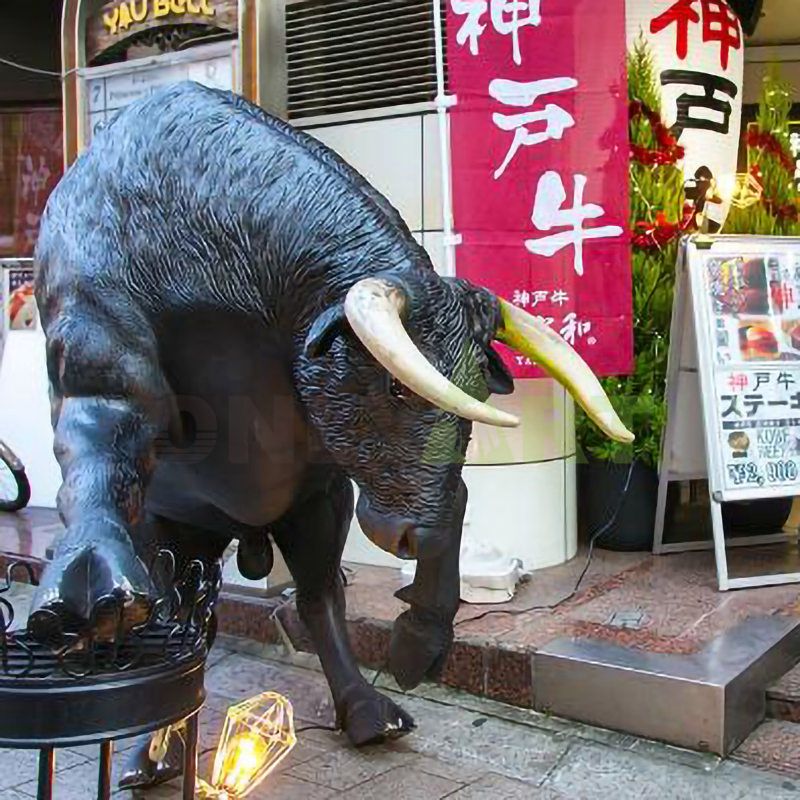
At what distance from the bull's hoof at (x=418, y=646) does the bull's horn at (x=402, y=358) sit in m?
0.58

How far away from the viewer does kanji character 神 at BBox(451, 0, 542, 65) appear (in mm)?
4867

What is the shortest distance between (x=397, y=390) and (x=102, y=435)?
26.0 inches

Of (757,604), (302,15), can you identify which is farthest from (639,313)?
(302,15)

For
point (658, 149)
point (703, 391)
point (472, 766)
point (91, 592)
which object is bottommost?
point (472, 766)

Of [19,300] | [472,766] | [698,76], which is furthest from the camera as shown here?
[19,300]

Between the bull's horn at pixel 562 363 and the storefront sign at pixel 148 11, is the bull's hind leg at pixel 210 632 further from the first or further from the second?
the storefront sign at pixel 148 11

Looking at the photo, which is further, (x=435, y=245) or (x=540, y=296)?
(x=435, y=245)

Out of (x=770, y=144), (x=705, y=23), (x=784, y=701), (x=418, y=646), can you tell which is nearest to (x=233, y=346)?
(x=418, y=646)

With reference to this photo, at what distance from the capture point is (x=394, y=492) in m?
2.13

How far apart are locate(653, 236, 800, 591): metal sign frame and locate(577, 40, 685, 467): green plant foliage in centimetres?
40

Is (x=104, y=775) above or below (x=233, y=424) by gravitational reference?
below

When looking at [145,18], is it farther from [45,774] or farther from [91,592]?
[45,774]

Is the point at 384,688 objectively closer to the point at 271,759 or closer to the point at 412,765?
the point at 412,765

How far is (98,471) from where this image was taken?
87.5 inches
